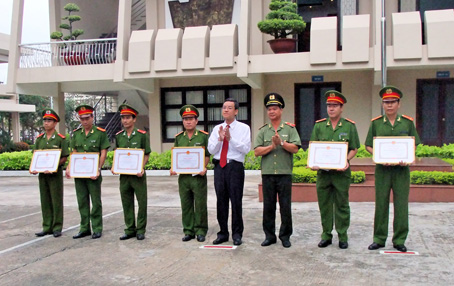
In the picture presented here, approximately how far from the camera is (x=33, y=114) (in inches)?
1483

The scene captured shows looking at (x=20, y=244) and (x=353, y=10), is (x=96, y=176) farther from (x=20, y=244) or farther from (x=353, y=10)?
(x=353, y=10)

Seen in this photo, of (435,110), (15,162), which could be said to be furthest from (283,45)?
(15,162)

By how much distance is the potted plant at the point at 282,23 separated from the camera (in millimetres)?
12828

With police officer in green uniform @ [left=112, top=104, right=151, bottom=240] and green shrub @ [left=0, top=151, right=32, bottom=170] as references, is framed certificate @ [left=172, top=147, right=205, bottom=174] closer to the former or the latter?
police officer in green uniform @ [left=112, top=104, right=151, bottom=240]

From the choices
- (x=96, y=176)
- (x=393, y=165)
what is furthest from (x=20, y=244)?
(x=393, y=165)

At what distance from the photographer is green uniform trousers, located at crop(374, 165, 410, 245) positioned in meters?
5.09

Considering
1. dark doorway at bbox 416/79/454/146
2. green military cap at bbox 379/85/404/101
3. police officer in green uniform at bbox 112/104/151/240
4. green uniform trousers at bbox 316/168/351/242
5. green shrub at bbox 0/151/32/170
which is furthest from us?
green shrub at bbox 0/151/32/170

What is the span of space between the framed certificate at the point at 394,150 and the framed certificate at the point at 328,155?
364 mm

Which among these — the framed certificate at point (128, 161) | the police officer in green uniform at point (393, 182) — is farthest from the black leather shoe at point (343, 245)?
the framed certificate at point (128, 161)

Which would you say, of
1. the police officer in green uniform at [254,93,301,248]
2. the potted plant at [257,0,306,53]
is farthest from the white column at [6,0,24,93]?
the police officer in green uniform at [254,93,301,248]

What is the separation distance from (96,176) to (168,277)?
2.17 m

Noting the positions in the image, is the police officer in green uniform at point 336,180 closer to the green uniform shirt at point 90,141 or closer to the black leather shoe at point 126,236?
the black leather shoe at point 126,236

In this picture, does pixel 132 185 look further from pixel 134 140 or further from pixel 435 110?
pixel 435 110

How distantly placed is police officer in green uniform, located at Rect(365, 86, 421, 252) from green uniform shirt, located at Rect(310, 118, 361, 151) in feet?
0.97
